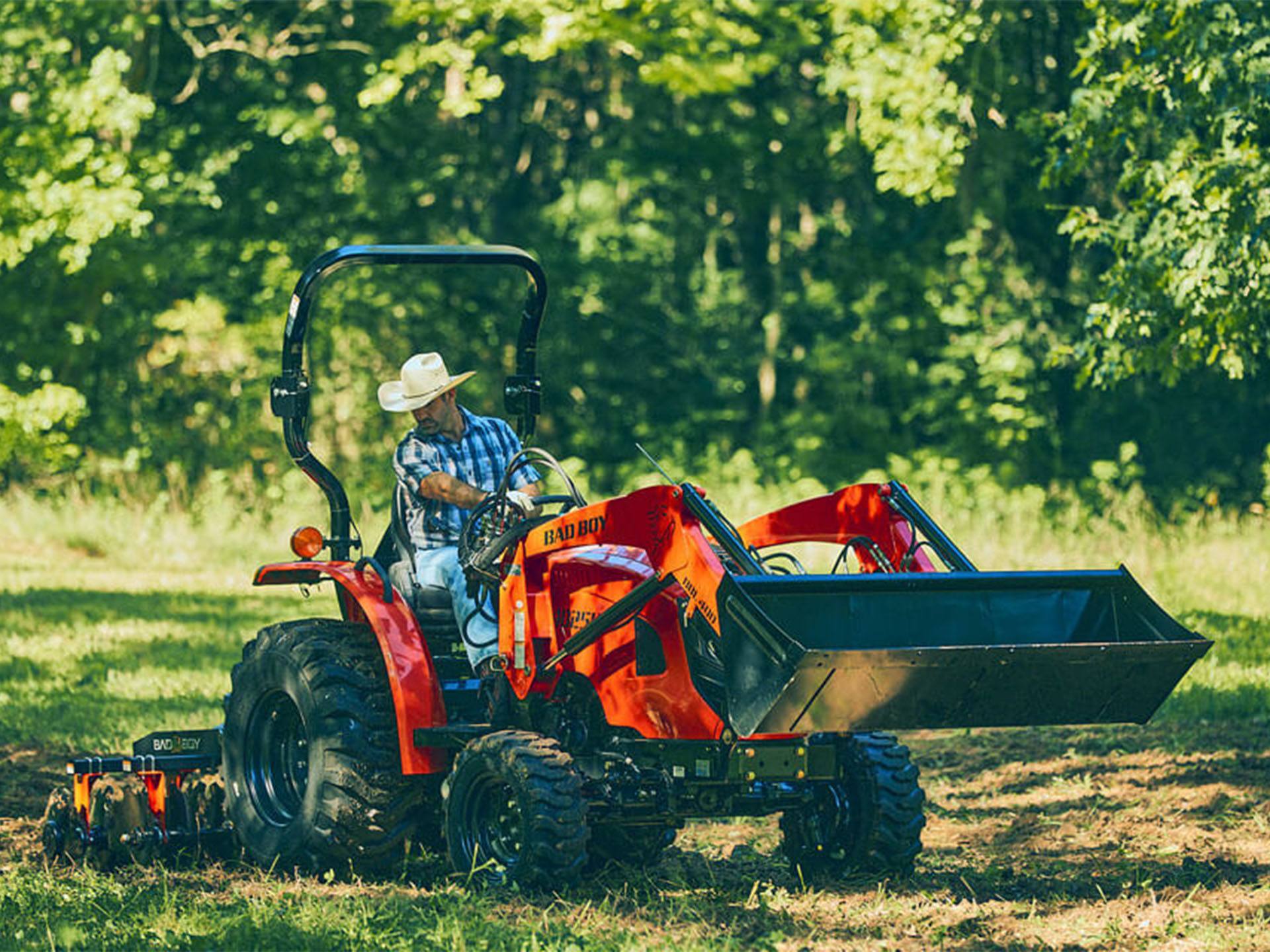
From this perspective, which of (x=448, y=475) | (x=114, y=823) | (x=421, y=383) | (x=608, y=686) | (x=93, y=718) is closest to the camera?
(x=608, y=686)

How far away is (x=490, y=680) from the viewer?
7156 mm

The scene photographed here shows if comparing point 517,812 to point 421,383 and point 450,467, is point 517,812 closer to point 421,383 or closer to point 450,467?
point 450,467

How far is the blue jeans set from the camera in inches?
284

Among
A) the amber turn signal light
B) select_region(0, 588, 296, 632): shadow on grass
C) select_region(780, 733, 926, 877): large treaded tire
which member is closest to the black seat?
the amber turn signal light

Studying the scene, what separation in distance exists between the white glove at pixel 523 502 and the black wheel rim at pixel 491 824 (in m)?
1.01

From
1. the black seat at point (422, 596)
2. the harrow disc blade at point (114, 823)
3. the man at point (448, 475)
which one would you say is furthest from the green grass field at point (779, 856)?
the man at point (448, 475)

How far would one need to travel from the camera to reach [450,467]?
7.63m

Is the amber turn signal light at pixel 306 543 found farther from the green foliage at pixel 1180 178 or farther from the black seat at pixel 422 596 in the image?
the green foliage at pixel 1180 178

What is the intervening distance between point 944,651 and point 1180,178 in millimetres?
6120

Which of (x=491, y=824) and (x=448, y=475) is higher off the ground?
(x=448, y=475)

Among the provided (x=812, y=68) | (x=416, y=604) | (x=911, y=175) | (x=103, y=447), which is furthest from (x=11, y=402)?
(x=416, y=604)

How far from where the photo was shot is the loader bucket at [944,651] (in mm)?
5852

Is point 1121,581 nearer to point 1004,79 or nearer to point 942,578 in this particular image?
point 942,578

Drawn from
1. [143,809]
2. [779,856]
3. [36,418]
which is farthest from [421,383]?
[36,418]
